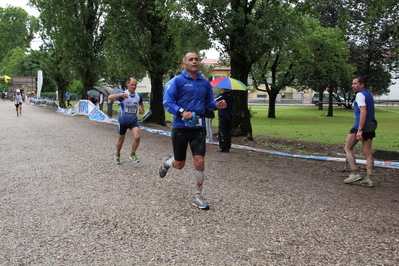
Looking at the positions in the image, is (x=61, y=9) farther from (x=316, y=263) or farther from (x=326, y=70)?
(x=316, y=263)

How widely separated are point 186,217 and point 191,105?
4.61 feet

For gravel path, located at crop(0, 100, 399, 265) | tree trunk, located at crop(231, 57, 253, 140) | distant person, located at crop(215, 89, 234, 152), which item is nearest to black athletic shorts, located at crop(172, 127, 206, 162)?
gravel path, located at crop(0, 100, 399, 265)

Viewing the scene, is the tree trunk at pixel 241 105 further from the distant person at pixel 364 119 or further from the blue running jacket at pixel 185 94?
the blue running jacket at pixel 185 94

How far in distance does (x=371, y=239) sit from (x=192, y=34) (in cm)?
1058

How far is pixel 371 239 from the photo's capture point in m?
4.18

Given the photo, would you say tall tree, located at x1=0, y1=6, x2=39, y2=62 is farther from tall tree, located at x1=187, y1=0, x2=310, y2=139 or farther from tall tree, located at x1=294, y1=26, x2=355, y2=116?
tall tree, located at x1=187, y1=0, x2=310, y2=139

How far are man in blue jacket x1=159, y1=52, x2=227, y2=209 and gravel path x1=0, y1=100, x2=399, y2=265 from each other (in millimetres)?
720

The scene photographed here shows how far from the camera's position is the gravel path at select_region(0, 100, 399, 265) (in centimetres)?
369

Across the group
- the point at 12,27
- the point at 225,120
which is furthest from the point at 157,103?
the point at 12,27

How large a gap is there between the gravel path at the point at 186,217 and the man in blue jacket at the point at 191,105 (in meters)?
0.72

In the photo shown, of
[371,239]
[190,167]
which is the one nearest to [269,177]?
[190,167]

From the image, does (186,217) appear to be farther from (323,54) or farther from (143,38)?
(323,54)

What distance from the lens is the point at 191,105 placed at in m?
5.15

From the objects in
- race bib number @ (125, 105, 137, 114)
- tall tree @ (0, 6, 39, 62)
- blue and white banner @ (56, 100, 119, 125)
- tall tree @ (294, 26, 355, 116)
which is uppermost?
tall tree @ (0, 6, 39, 62)
